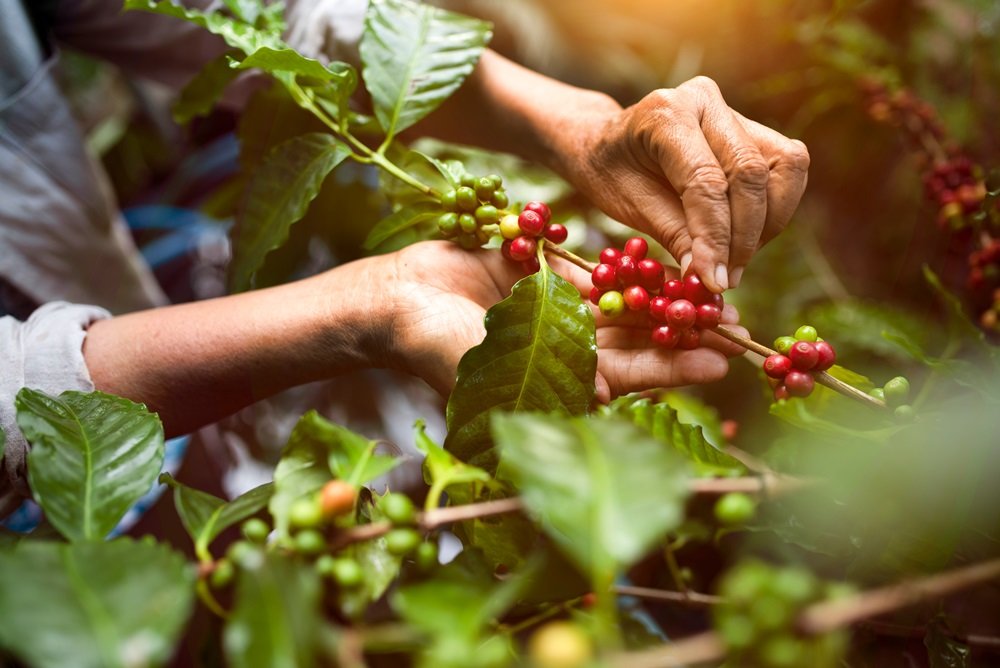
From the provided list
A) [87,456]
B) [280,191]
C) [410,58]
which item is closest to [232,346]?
[280,191]

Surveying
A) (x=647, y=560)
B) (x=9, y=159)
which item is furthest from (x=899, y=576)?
(x=9, y=159)

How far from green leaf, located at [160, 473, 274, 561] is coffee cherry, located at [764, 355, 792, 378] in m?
0.50

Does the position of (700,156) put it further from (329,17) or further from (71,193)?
(71,193)

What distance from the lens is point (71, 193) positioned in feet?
4.33

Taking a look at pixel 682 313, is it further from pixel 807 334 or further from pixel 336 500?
pixel 336 500

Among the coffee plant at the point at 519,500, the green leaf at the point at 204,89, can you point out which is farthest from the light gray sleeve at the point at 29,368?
the green leaf at the point at 204,89

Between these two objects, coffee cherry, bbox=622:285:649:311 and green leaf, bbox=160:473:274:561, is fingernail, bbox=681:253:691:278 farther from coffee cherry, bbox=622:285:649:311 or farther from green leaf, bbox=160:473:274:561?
green leaf, bbox=160:473:274:561

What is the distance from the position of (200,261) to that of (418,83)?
1135 millimetres

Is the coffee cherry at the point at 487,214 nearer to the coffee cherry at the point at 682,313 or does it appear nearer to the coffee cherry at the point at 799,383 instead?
the coffee cherry at the point at 682,313

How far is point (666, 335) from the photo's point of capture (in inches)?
28.3

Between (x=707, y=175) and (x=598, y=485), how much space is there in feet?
1.41

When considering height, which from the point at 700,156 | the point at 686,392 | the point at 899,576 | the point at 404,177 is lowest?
the point at 686,392

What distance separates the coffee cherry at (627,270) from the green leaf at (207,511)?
1.40 feet

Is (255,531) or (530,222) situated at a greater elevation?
(530,222)
